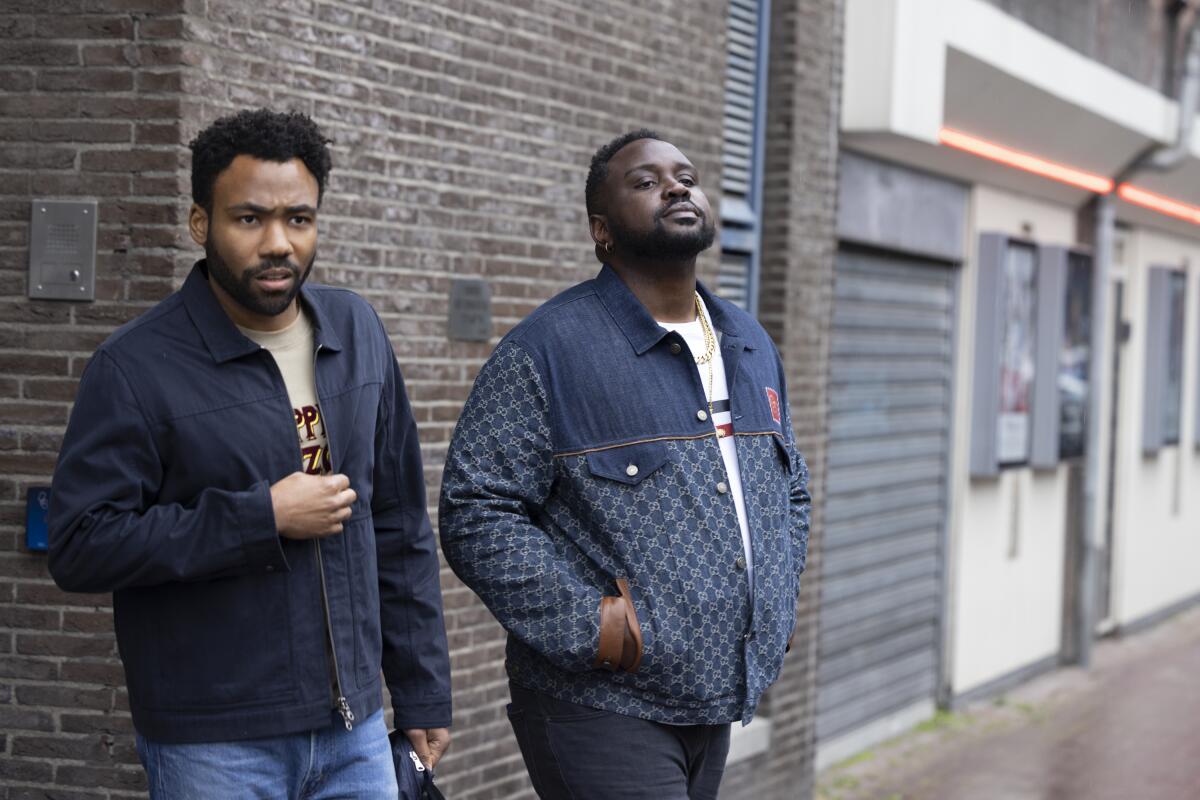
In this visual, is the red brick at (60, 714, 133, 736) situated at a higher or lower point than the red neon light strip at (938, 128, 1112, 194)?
lower

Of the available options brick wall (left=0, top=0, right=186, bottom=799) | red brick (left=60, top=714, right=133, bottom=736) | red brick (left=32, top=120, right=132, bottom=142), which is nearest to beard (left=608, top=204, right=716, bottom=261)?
brick wall (left=0, top=0, right=186, bottom=799)

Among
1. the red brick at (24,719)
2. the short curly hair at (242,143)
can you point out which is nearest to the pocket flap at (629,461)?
the short curly hair at (242,143)

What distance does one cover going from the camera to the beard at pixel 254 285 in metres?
3.21

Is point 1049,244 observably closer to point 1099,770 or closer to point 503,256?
point 1099,770

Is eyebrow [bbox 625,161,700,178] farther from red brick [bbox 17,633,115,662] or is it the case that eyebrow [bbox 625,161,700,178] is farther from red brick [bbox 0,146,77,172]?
red brick [bbox 17,633,115,662]

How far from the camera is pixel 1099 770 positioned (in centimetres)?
924

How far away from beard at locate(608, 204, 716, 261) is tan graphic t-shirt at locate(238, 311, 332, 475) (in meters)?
0.77

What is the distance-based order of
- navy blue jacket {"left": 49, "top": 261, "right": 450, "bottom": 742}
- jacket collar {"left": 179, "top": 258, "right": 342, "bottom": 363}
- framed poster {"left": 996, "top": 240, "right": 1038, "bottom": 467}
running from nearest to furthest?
1. navy blue jacket {"left": 49, "top": 261, "right": 450, "bottom": 742}
2. jacket collar {"left": 179, "top": 258, "right": 342, "bottom": 363}
3. framed poster {"left": 996, "top": 240, "right": 1038, "bottom": 467}

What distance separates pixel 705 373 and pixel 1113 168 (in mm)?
10028

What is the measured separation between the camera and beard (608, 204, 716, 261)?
3727 millimetres

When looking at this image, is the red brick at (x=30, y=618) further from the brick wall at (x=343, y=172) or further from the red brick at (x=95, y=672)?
the red brick at (x=95, y=672)

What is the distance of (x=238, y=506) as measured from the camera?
3102 mm

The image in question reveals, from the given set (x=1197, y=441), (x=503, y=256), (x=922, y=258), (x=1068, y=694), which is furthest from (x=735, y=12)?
(x=1197, y=441)

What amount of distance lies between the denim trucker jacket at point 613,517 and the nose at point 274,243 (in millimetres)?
661
